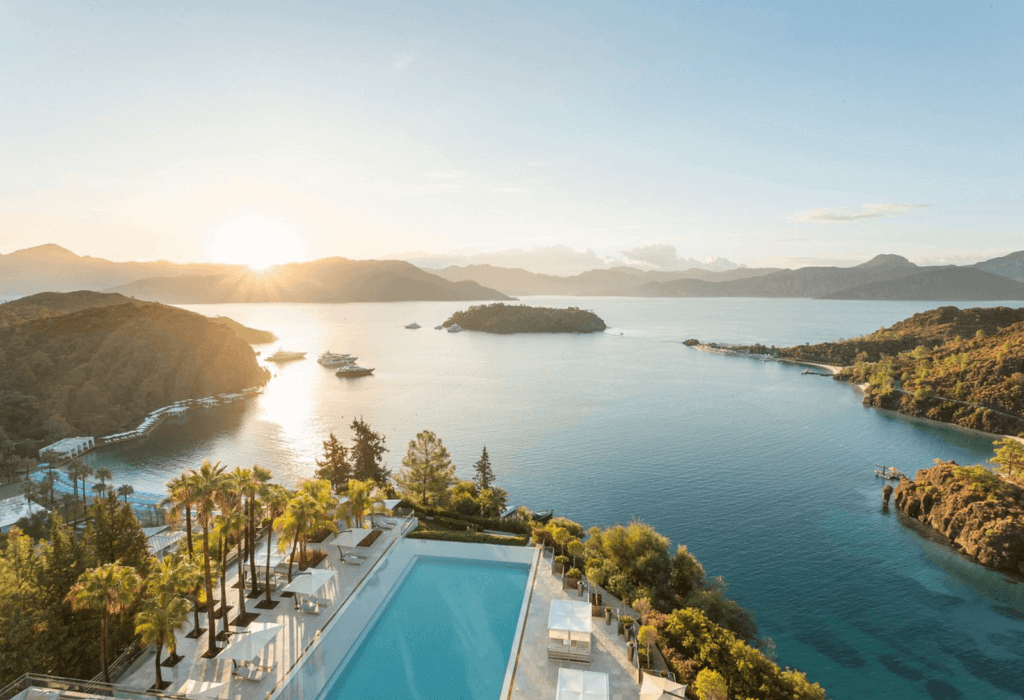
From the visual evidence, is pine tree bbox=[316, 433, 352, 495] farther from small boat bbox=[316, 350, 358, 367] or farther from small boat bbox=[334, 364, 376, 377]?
small boat bbox=[316, 350, 358, 367]

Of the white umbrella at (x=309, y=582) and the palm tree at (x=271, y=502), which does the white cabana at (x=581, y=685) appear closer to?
the white umbrella at (x=309, y=582)

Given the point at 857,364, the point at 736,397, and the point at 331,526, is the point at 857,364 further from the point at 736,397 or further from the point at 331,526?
the point at 331,526

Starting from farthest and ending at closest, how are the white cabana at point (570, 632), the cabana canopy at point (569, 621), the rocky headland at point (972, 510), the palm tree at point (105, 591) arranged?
the rocky headland at point (972, 510) < the cabana canopy at point (569, 621) < the white cabana at point (570, 632) < the palm tree at point (105, 591)

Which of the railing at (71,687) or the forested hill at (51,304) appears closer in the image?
the railing at (71,687)

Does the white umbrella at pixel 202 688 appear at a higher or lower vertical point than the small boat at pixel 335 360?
lower

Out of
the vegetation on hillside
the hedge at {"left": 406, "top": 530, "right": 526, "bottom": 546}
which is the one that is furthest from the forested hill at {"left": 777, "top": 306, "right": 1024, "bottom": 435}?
the hedge at {"left": 406, "top": 530, "right": 526, "bottom": 546}

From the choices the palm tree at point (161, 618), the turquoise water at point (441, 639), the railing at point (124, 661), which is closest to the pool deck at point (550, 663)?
the turquoise water at point (441, 639)

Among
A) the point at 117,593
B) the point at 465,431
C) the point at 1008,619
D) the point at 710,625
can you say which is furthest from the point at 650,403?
the point at 117,593

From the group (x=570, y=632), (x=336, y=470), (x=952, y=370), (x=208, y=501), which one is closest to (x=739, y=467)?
(x=570, y=632)
